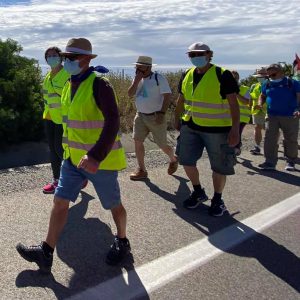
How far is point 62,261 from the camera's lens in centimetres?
423

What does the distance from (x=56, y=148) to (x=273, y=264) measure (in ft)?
10.2

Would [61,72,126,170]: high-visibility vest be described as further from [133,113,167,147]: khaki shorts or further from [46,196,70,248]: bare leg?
[133,113,167,147]: khaki shorts

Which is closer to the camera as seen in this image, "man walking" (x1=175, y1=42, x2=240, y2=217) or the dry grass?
"man walking" (x1=175, y1=42, x2=240, y2=217)

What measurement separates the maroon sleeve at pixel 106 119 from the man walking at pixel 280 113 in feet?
17.1

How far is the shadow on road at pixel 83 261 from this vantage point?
379cm

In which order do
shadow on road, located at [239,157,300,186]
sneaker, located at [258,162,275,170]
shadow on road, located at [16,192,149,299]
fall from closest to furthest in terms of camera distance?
shadow on road, located at [16,192,149,299] → shadow on road, located at [239,157,300,186] → sneaker, located at [258,162,275,170]

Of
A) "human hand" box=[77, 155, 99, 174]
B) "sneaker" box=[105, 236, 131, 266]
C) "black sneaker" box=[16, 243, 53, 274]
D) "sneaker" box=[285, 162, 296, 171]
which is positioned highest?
"human hand" box=[77, 155, 99, 174]

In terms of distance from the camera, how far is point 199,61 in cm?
547

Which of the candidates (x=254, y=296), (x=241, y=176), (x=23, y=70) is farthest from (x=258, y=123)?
(x=254, y=296)

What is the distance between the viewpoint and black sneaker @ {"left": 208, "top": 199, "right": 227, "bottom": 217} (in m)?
5.68

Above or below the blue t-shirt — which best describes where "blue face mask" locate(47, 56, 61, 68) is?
above

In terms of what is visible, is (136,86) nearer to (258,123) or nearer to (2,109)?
(2,109)

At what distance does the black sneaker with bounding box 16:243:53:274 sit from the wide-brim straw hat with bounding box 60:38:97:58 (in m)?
1.60

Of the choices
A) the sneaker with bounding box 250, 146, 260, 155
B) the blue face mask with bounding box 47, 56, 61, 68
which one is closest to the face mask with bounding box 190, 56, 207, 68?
the blue face mask with bounding box 47, 56, 61, 68
